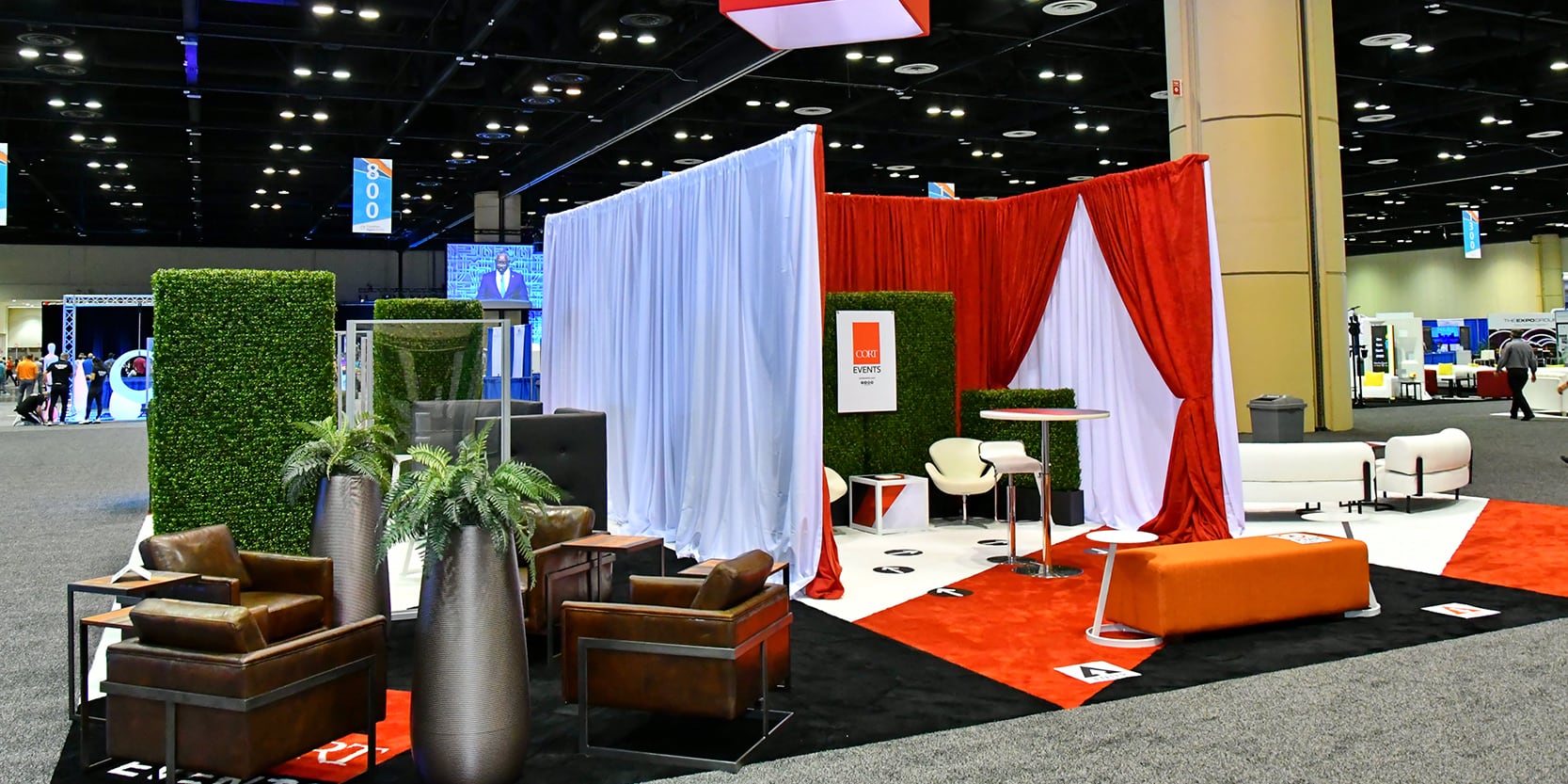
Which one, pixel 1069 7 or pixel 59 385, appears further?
pixel 59 385

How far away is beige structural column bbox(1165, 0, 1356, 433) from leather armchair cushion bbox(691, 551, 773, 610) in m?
7.28

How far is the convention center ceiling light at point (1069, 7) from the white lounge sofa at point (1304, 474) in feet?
15.2

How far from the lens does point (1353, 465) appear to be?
26.9 ft

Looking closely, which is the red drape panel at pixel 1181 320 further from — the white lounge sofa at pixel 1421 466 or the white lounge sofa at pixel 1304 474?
the white lounge sofa at pixel 1421 466

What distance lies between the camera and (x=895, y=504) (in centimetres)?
802

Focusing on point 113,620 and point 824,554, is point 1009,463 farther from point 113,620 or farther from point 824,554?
point 113,620

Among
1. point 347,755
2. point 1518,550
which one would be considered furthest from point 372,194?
point 1518,550

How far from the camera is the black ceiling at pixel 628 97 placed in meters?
11.6

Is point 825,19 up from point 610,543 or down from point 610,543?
up

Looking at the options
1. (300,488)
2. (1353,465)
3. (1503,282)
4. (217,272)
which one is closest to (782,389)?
(300,488)

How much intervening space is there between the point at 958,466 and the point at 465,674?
5.38m

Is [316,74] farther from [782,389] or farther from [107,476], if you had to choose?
[782,389]

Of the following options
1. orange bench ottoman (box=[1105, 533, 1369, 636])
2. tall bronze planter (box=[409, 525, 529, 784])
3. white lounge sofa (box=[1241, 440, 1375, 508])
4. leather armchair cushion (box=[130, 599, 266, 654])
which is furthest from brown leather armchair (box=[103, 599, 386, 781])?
white lounge sofa (box=[1241, 440, 1375, 508])

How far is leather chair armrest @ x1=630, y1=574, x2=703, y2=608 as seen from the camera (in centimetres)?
412
